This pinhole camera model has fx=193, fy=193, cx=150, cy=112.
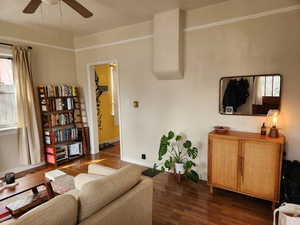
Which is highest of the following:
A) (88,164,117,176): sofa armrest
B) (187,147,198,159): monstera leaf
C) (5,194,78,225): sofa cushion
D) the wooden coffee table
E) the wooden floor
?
(5,194,78,225): sofa cushion

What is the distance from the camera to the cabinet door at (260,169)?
7.75 ft

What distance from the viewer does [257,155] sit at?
2455 millimetres

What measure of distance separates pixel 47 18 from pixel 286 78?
157 inches

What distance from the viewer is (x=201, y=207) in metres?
2.53

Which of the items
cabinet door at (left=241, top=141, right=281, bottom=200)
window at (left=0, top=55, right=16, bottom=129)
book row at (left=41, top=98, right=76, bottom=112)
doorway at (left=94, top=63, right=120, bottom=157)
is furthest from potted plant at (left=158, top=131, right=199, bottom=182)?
window at (left=0, top=55, right=16, bottom=129)

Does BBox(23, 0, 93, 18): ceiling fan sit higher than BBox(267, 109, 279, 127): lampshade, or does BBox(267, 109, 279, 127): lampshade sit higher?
BBox(23, 0, 93, 18): ceiling fan

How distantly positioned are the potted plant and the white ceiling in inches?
79.4

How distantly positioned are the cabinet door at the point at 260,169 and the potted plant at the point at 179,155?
73 cm

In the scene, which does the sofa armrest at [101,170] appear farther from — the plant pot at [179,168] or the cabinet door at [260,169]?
the cabinet door at [260,169]

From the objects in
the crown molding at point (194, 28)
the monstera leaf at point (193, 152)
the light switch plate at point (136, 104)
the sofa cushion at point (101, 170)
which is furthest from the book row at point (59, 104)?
the monstera leaf at point (193, 152)

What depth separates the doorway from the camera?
17.7 feet

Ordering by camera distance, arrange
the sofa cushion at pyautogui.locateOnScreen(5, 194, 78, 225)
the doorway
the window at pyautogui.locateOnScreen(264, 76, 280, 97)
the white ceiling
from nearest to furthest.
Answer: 1. the sofa cushion at pyautogui.locateOnScreen(5, 194, 78, 225)
2. the window at pyautogui.locateOnScreen(264, 76, 280, 97)
3. the white ceiling
4. the doorway

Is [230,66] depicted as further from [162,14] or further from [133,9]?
[133,9]

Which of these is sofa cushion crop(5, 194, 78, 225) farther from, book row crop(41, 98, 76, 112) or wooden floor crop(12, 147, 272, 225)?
book row crop(41, 98, 76, 112)
